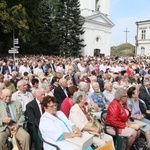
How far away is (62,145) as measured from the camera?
13.5ft

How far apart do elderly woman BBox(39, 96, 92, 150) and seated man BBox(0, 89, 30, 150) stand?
25.5 inches

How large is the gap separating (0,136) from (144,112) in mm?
3558

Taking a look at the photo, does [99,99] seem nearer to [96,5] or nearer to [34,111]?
[34,111]

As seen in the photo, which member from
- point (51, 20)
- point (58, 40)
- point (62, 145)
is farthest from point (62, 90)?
point (51, 20)

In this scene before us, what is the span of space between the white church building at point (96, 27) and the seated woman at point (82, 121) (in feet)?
127

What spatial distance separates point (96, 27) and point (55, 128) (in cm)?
4236

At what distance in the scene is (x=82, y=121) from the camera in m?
4.90

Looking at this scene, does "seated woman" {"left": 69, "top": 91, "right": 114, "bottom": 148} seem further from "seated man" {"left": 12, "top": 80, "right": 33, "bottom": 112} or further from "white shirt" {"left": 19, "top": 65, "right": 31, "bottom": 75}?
"white shirt" {"left": 19, "top": 65, "right": 31, "bottom": 75}

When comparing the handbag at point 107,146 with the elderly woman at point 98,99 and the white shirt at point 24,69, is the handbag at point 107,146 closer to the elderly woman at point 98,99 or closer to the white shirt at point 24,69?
the elderly woman at point 98,99

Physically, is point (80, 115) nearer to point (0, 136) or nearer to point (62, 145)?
point (62, 145)

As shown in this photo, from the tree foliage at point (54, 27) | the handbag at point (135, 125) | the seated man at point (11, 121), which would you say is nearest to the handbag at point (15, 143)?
the seated man at point (11, 121)

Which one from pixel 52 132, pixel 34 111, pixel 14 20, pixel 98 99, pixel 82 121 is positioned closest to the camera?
pixel 52 132

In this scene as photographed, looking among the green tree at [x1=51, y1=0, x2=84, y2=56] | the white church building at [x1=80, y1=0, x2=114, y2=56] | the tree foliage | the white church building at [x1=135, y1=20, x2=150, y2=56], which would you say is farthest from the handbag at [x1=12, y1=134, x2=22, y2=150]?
the white church building at [x1=135, y1=20, x2=150, y2=56]

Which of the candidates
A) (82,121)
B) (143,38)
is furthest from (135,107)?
(143,38)
